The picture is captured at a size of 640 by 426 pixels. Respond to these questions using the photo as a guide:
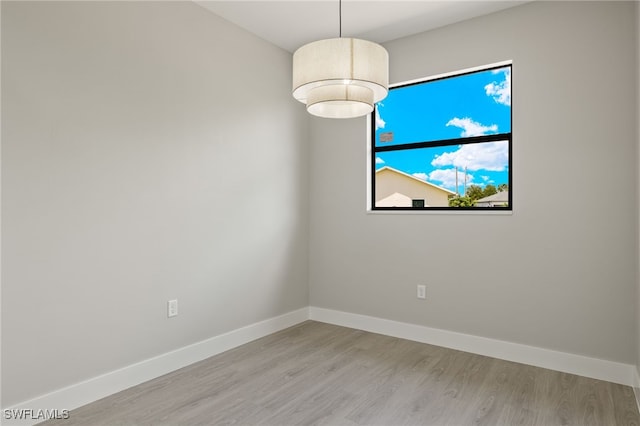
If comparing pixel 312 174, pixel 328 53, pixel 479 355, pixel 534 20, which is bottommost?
pixel 479 355

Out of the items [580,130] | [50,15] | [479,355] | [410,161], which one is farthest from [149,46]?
[479,355]

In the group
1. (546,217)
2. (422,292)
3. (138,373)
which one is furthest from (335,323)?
(546,217)

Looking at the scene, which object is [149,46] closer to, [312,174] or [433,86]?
[312,174]

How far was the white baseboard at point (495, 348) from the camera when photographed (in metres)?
2.65

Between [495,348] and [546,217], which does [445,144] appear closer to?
[546,217]

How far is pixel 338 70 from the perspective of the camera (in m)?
1.91

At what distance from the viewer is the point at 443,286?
335 centimetres

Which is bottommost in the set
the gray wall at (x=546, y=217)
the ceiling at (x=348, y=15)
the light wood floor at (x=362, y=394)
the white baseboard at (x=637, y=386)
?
the light wood floor at (x=362, y=394)

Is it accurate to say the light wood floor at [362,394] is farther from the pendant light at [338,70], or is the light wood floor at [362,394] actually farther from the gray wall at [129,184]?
the pendant light at [338,70]

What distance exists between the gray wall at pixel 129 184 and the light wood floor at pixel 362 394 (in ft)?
1.05

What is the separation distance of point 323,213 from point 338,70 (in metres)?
2.25

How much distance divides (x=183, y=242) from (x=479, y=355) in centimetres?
245

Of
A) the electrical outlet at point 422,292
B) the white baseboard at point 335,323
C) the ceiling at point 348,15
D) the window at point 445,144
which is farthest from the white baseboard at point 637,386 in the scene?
the ceiling at point 348,15

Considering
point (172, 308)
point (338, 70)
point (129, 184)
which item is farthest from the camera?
point (172, 308)
